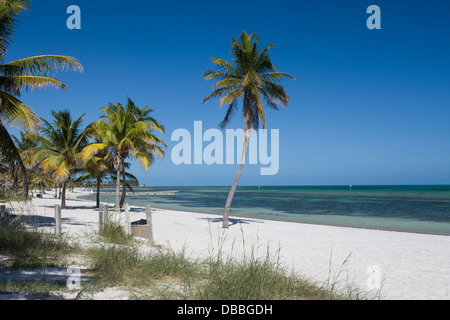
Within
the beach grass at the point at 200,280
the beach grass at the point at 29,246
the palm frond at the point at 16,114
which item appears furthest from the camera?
the palm frond at the point at 16,114

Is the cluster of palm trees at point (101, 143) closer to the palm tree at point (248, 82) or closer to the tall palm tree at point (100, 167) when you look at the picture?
the tall palm tree at point (100, 167)

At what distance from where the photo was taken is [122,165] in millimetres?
22656

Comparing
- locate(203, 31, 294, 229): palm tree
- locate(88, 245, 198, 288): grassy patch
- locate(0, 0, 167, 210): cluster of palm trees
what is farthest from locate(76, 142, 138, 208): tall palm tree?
locate(88, 245, 198, 288): grassy patch

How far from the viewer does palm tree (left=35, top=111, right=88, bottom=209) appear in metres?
22.9

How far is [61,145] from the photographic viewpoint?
24.0 metres

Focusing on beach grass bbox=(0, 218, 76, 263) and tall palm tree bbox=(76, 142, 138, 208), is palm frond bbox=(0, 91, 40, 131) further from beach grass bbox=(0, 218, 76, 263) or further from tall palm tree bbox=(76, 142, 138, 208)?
tall palm tree bbox=(76, 142, 138, 208)

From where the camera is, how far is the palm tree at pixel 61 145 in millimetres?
22906

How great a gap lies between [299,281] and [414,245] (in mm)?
9753

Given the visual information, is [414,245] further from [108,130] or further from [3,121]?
[108,130]

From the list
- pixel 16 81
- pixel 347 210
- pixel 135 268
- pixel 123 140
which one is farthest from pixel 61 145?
pixel 347 210

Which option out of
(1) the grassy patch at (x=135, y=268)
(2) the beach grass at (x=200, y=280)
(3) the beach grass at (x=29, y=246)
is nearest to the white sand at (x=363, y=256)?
(2) the beach grass at (x=200, y=280)

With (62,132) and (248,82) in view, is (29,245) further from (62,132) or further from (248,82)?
(62,132)

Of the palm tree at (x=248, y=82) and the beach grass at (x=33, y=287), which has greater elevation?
the palm tree at (x=248, y=82)
